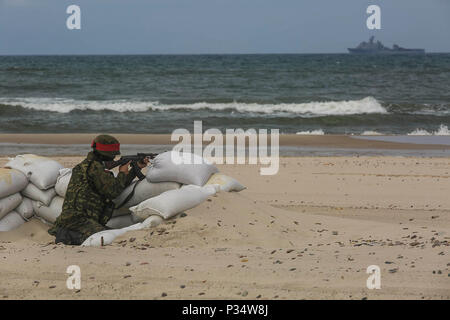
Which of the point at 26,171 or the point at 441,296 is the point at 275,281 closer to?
the point at 441,296

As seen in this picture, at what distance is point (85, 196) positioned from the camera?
680 centimetres

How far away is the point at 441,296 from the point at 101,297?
2344 millimetres

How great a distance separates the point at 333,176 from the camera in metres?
11.5

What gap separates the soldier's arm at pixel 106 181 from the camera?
6.71m

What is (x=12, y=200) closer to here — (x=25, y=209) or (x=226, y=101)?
(x=25, y=209)

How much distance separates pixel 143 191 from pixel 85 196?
26.6 inches

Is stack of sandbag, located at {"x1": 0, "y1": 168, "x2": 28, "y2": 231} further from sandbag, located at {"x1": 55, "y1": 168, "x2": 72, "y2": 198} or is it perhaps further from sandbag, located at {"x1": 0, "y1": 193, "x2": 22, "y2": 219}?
sandbag, located at {"x1": 55, "y1": 168, "x2": 72, "y2": 198}

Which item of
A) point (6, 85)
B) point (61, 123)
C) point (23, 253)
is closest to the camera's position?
point (23, 253)

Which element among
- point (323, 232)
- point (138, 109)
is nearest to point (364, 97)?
point (138, 109)

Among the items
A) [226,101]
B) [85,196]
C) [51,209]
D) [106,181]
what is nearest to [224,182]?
[106,181]

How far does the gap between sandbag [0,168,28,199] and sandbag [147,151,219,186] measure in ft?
4.37

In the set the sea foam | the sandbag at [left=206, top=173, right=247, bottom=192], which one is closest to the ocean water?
the sea foam

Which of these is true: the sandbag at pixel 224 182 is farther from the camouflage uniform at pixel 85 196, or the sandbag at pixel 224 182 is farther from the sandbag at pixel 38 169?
the sandbag at pixel 38 169

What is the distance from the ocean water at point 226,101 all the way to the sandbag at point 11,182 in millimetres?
14116
